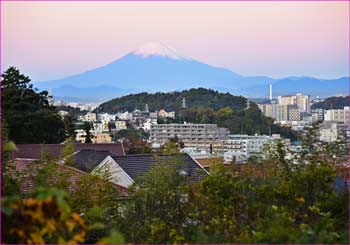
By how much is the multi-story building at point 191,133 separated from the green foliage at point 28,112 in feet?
23.9

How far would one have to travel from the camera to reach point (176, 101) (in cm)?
4384

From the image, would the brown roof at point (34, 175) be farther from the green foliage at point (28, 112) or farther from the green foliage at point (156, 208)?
the green foliage at point (28, 112)

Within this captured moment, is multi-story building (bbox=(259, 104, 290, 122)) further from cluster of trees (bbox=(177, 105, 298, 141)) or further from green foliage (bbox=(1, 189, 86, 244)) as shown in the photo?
green foliage (bbox=(1, 189, 86, 244))

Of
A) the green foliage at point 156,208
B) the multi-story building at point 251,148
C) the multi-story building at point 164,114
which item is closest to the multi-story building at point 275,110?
the multi-story building at point 164,114

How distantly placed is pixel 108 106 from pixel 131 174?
37.1 metres

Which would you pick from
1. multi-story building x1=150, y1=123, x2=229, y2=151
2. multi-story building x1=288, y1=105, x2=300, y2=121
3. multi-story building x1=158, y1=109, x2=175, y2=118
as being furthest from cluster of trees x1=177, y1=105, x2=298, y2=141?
multi-story building x1=158, y1=109, x2=175, y2=118

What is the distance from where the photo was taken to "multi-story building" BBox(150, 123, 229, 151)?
29.4 metres

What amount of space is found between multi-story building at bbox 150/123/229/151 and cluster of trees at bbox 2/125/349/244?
23153 mm

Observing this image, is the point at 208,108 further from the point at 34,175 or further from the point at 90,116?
the point at 34,175

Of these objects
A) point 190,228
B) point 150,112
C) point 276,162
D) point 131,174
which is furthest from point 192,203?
point 150,112

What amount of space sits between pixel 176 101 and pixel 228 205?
4014 cm

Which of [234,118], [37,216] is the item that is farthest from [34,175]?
[234,118]

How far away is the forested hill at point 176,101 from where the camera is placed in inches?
1462

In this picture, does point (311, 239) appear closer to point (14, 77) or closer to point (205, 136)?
point (14, 77)
